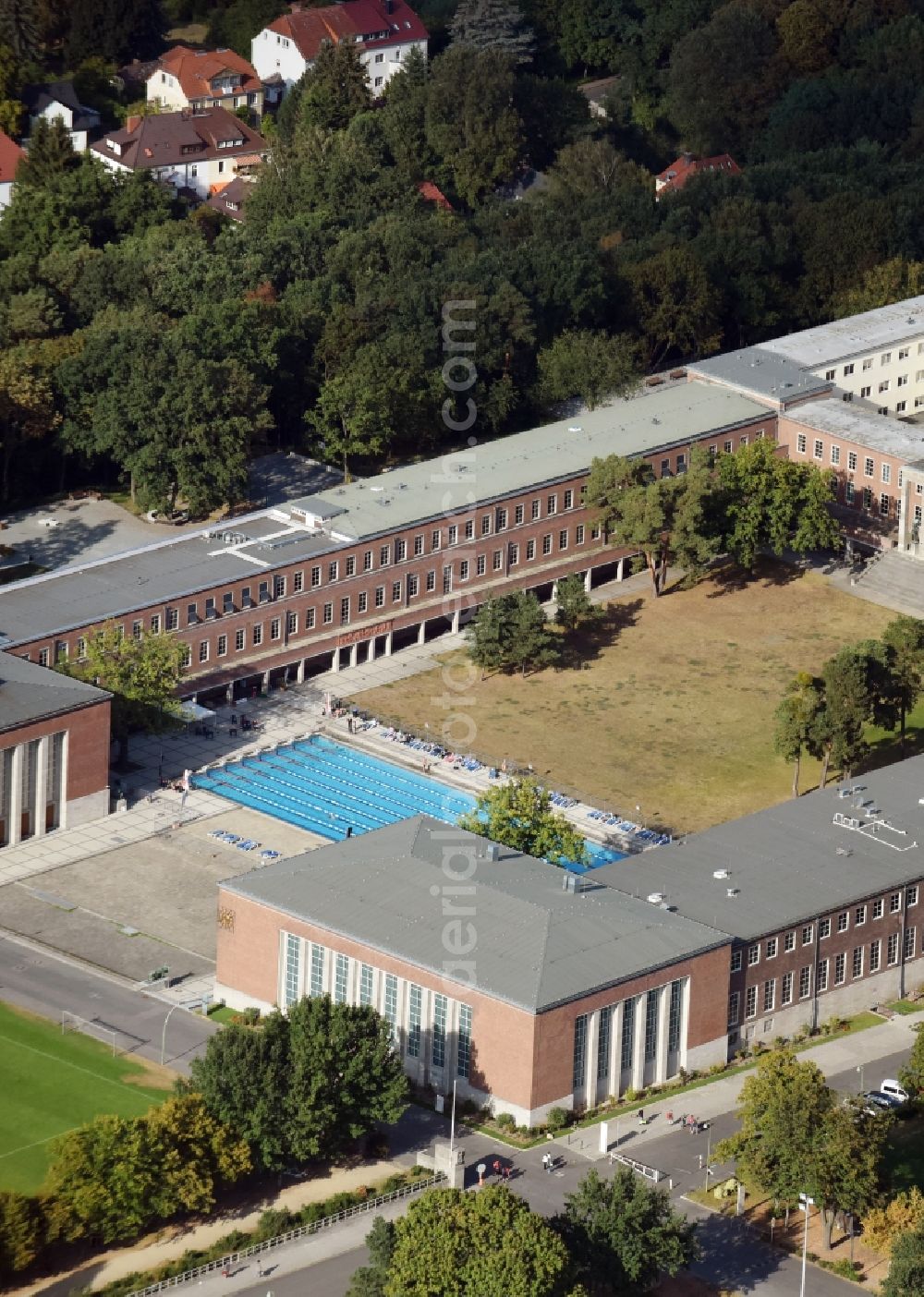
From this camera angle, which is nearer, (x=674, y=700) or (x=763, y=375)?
(x=674, y=700)

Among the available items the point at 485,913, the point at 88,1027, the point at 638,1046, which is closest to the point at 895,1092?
the point at 638,1046

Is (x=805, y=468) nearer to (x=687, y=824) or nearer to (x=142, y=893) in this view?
(x=687, y=824)

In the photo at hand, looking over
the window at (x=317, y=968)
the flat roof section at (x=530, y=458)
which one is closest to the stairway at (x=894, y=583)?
the flat roof section at (x=530, y=458)

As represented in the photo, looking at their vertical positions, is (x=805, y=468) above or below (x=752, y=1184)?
above

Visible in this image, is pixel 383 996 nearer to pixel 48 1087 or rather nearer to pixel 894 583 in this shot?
pixel 48 1087

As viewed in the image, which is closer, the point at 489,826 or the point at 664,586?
the point at 489,826

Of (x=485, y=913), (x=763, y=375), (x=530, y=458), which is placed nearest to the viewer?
(x=485, y=913)

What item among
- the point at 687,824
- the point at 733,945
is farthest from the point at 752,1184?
the point at 687,824
